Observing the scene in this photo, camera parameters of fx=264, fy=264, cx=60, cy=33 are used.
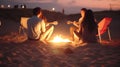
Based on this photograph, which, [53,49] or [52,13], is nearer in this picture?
[53,49]

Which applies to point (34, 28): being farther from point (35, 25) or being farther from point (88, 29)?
point (88, 29)

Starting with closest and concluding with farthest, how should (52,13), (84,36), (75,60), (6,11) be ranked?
(75,60) → (84,36) → (6,11) → (52,13)

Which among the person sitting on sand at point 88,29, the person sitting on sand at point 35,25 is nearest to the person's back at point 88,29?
the person sitting on sand at point 88,29

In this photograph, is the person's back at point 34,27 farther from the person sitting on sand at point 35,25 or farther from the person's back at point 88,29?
the person's back at point 88,29

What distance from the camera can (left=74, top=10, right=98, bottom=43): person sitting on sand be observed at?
923 centimetres

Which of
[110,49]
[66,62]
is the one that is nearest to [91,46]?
[110,49]

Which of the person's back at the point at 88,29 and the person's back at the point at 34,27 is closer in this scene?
the person's back at the point at 34,27

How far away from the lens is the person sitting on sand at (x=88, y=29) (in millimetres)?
9234

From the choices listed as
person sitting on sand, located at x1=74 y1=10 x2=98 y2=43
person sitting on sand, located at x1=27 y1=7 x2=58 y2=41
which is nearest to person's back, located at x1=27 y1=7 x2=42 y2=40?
person sitting on sand, located at x1=27 y1=7 x2=58 y2=41

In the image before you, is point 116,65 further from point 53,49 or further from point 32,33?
point 32,33

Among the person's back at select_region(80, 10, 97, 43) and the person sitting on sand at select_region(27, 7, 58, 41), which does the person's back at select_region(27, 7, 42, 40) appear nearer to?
the person sitting on sand at select_region(27, 7, 58, 41)

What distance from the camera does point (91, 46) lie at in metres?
8.56

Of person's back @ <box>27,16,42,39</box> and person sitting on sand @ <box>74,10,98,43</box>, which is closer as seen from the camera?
person's back @ <box>27,16,42,39</box>

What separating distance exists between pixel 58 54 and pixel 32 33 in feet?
4.88
